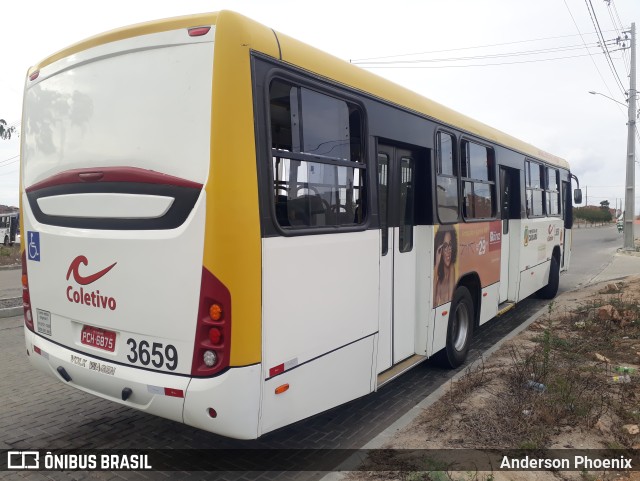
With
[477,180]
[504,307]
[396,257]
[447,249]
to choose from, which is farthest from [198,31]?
[504,307]

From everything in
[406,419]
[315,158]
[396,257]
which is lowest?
[406,419]

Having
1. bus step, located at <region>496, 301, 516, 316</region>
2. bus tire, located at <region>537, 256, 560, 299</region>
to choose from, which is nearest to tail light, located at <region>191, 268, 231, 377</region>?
bus step, located at <region>496, 301, 516, 316</region>

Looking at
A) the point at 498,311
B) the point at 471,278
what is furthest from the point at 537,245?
the point at 471,278

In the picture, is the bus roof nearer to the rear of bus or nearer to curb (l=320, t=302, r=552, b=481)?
the rear of bus

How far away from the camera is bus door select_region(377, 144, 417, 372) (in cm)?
460

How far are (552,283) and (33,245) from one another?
34.1 ft

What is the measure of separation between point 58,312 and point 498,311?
6.12m

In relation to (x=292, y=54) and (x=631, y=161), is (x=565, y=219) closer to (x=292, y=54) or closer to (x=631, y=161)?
(x=292, y=54)

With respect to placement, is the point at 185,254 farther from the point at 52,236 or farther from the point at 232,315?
the point at 52,236

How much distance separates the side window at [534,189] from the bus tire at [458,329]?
321 cm

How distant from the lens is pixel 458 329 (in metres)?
6.35

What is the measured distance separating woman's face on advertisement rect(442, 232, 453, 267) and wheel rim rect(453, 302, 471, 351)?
0.83m

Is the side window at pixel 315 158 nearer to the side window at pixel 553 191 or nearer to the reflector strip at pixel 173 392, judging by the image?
the reflector strip at pixel 173 392

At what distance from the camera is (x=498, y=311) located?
7594 mm
